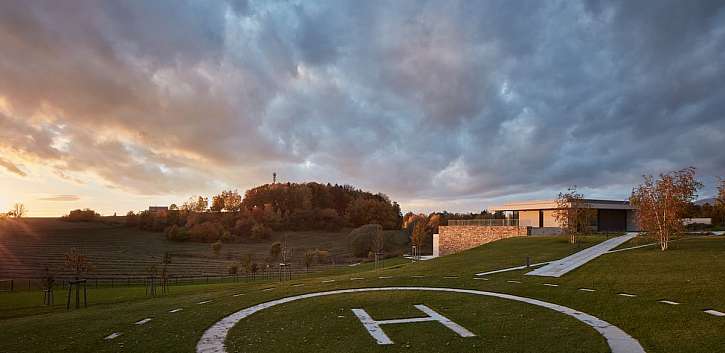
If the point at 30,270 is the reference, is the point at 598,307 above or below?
above

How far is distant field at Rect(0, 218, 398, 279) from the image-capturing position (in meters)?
49.3

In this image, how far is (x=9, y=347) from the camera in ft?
31.7

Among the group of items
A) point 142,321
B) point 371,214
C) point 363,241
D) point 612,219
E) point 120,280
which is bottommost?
point 120,280

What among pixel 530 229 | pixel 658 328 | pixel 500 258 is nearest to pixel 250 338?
pixel 658 328

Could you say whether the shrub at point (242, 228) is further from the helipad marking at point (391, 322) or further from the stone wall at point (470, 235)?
the helipad marking at point (391, 322)

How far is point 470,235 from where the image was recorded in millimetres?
45844

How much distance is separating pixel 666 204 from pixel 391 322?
2226 centimetres

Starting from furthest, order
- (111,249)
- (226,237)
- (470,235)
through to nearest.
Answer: (226,237)
(111,249)
(470,235)

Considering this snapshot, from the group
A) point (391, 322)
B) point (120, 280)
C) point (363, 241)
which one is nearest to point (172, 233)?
point (120, 280)

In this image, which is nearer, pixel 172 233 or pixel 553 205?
pixel 553 205

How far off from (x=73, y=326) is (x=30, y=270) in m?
45.2

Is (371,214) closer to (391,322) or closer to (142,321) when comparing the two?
(142,321)

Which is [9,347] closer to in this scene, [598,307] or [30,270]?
[598,307]

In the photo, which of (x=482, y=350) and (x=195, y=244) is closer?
(x=482, y=350)
